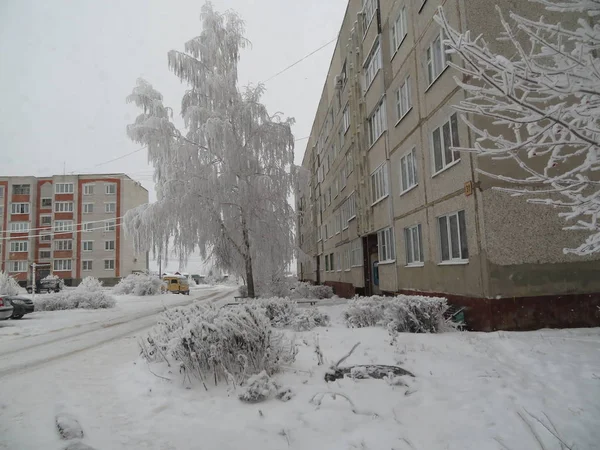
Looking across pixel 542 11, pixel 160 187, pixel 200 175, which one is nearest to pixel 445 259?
pixel 542 11

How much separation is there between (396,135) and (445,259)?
16.6ft

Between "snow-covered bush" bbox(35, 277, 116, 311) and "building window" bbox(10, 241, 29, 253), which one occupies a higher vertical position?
"building window" bbox(10, 241, 29, 253)

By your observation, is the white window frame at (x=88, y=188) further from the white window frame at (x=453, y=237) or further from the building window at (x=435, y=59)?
the white window frame at (x=453, y=237)

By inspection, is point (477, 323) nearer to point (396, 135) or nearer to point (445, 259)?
point (445, 259)

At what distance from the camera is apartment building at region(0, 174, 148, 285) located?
55375mm

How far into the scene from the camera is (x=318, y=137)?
112 ft

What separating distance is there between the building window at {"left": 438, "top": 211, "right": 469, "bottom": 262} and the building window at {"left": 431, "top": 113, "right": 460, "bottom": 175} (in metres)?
1.27

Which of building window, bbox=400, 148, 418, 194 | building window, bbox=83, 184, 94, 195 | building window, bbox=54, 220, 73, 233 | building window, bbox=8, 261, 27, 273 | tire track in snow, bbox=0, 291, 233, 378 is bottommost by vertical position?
tire track in snow, bbox=0, 291, 233, 378

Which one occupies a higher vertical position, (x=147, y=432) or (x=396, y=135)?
(x=396, y=135)

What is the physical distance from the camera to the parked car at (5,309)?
14605 millimetres

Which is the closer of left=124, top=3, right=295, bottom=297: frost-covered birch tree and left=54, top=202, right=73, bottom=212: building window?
left=124, top=3, right=295, bottom=297: frost-covered birch tree

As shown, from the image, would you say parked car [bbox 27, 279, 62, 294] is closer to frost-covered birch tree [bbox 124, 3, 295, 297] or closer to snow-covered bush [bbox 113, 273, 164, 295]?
snow-covered bush [bbox 113, 273, 164, 295]

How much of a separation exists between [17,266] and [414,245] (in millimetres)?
59244

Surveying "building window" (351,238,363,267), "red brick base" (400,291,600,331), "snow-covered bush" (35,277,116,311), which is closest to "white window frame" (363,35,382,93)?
"building window" (351,238,363,267)
